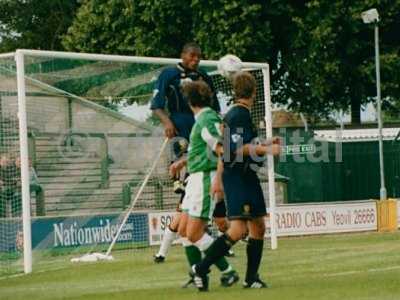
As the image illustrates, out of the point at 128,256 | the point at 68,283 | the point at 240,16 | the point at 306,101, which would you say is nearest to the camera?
the point at 68,283

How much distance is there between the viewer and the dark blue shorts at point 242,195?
35.5ft

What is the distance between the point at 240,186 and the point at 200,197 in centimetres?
45

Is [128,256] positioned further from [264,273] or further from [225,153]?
[225,153]

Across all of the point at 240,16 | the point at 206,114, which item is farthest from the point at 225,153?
the point at 240,16

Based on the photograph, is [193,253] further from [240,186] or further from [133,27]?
[133,27]

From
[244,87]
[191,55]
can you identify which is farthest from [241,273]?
[244,87]

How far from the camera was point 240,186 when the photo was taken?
1088 cm

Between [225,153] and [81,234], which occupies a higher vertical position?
[225,153]

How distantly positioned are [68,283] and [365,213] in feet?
44.6

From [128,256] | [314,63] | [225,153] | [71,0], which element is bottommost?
[128,256]

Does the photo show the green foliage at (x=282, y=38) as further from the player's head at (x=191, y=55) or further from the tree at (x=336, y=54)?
the player's head at (x=191, y=55)

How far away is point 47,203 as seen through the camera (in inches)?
674

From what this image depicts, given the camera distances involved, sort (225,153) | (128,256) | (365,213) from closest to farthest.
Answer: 1. (225,153)
2. (128,256)
3. (365,213)

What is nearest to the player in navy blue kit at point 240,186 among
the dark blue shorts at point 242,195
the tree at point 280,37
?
the dark blue shorts at point 242,195
